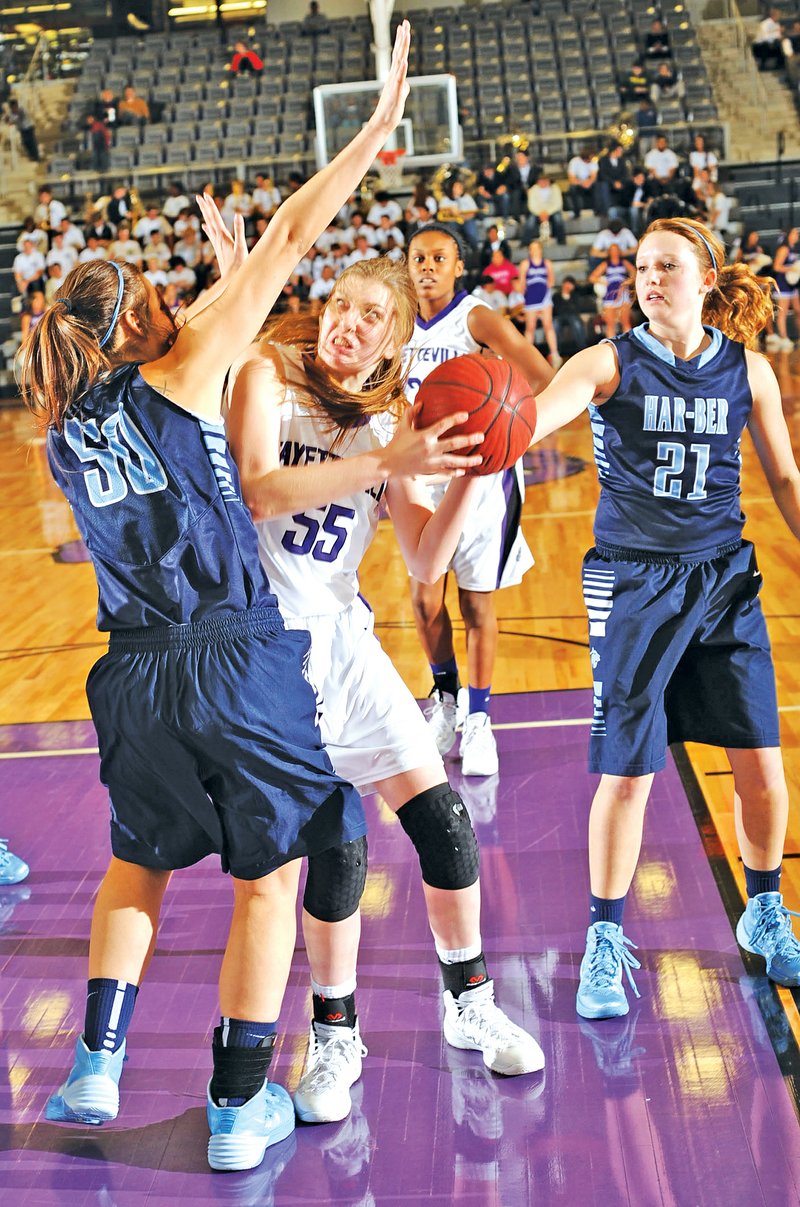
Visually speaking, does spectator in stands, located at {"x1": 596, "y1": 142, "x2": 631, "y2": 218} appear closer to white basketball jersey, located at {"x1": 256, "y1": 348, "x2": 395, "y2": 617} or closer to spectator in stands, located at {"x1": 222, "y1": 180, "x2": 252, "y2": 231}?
spectator in stands, located at {"x1": 222, "y1": 180, "x2": 252, "y2": 231}

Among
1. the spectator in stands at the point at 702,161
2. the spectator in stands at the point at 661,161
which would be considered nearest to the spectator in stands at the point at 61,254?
the spectator in stands at the point at 661,161

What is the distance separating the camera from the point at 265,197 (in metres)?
18.3

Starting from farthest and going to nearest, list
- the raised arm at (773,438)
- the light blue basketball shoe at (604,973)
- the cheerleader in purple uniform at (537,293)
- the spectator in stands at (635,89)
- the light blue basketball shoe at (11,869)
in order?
the spectator in stands at (635,89)
the cheerleader in purple uniform at (537,293)
the light blue basketball shoe at (11,869)
the raised arm at (773,438)
the light blue basketball shoe at (604,973)

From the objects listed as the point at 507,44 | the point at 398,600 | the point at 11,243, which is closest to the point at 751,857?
the point at 398,600

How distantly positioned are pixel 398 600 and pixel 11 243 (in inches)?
604

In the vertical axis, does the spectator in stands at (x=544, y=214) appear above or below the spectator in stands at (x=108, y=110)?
below

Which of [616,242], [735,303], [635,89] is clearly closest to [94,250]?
[616,242]

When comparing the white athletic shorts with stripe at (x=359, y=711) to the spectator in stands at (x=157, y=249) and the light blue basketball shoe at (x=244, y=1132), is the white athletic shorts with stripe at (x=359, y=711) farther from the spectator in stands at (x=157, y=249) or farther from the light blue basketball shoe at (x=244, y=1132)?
the spectator in stands at (x=157, y=249)

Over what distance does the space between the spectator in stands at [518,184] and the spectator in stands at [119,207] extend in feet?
18.1

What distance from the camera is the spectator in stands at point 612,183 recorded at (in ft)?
58.0

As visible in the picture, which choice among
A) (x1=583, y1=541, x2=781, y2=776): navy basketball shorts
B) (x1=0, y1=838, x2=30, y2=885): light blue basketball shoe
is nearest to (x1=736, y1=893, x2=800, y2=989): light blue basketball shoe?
(x1=583, y1=541, x2=781, y2=776): navy basketball shorts

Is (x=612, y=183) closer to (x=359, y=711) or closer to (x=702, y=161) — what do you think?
(x=702, y=161)

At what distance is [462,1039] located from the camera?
2.90m

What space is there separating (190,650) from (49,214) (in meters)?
18.1
